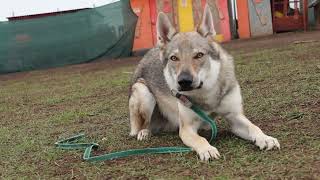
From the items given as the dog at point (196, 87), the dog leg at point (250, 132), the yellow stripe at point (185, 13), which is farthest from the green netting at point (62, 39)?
the dog leg at point (250, 132)

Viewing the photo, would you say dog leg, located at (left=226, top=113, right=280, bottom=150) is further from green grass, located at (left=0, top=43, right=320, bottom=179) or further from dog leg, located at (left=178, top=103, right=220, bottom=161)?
dog leg, located at (left=178, top=103, right=220, bottom=161)

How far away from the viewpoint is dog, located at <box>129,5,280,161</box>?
4.13 meters

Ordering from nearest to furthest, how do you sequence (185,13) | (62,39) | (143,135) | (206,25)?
(206,25) < (143,135) < (62,39) < (185,13)

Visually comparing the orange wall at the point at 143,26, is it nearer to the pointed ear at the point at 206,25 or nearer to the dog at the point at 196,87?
the dog at the point at 196,87

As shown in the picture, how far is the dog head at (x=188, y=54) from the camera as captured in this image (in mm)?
4125

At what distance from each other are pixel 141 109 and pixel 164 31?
3.16 ft

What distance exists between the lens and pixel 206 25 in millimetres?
4609

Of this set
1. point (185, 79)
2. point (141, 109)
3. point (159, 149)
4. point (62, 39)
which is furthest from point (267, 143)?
point (62, 39)

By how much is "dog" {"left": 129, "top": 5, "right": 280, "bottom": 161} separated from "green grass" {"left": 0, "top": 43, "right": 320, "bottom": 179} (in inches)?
5.2

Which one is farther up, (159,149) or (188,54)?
(188,54)

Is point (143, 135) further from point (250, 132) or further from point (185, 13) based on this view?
point (185, 13)

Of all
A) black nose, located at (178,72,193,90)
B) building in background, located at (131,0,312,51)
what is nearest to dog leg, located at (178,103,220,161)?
black nose, located at (178,72,193,90)

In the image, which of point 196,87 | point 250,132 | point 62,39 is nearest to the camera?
point 196,87

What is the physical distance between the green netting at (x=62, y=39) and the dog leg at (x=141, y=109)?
47.3ft
